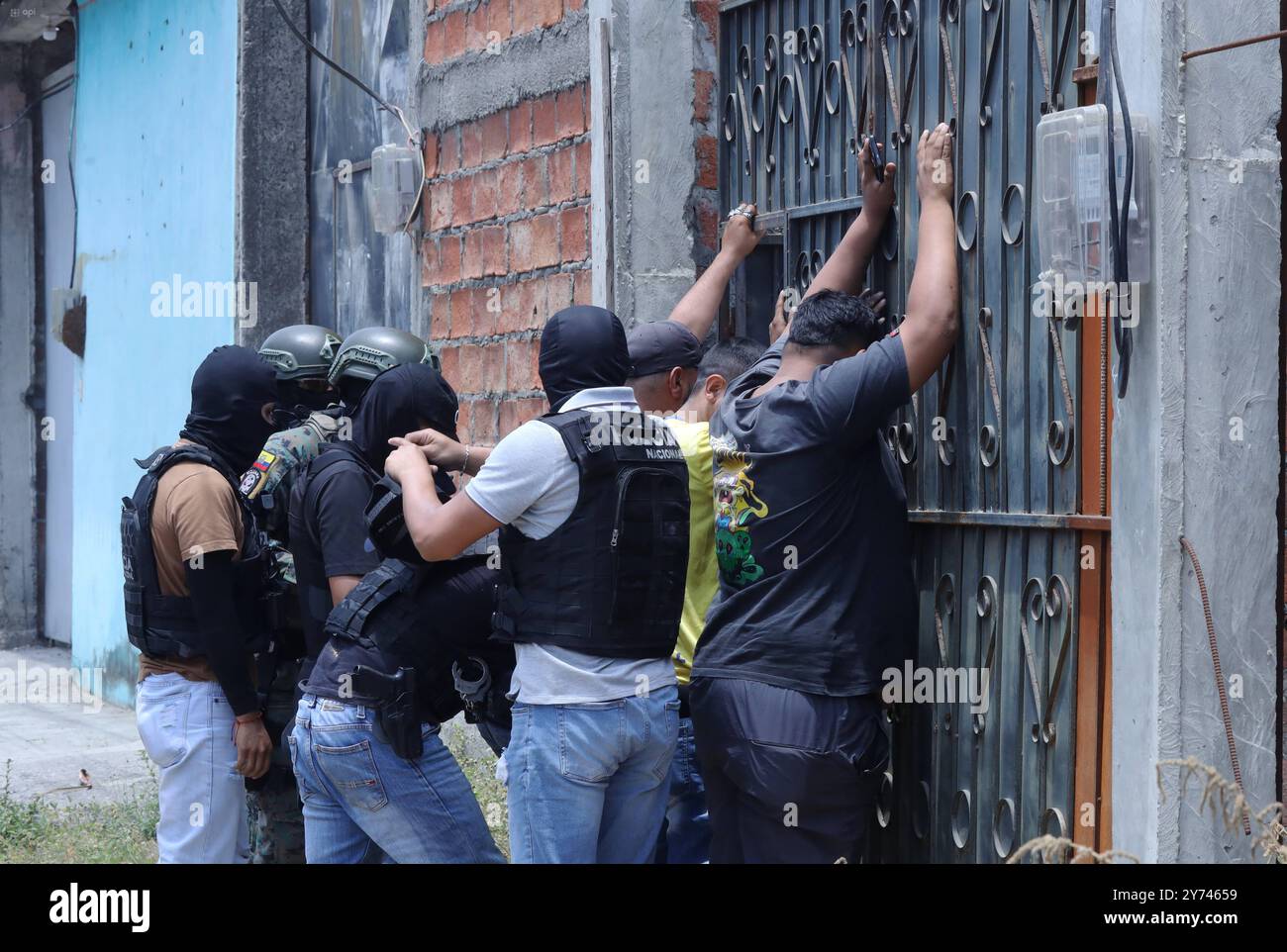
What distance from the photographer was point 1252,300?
268 cm

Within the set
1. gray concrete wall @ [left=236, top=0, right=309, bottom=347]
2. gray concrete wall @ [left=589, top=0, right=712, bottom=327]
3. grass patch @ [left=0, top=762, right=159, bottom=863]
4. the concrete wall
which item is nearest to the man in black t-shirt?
the concrete wall

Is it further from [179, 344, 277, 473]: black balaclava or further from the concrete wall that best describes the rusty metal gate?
[179, 344, 277, 473]: black balaclava

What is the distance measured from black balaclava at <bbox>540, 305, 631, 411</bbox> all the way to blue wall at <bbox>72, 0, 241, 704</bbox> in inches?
184

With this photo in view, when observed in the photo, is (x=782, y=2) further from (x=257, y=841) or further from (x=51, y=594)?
(x=51, y=594)

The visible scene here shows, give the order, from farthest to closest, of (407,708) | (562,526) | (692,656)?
1. (692,656)
2. (407,708)
3. (562,526)

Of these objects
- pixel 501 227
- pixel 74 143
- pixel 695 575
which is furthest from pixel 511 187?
pixel 74 143

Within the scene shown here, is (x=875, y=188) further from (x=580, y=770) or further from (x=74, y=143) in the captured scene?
(x=74, y=143)

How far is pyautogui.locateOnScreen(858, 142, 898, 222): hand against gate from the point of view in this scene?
144 inches

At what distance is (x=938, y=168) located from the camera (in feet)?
11.2

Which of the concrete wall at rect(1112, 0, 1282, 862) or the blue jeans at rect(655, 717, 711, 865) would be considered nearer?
the concrete wall at rect(1112, 0, 1282, 862)

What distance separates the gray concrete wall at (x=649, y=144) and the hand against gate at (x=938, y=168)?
3.98ft

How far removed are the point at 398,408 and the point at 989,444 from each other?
1462 millimetres

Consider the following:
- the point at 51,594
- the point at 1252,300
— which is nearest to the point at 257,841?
the point at 1252,300
